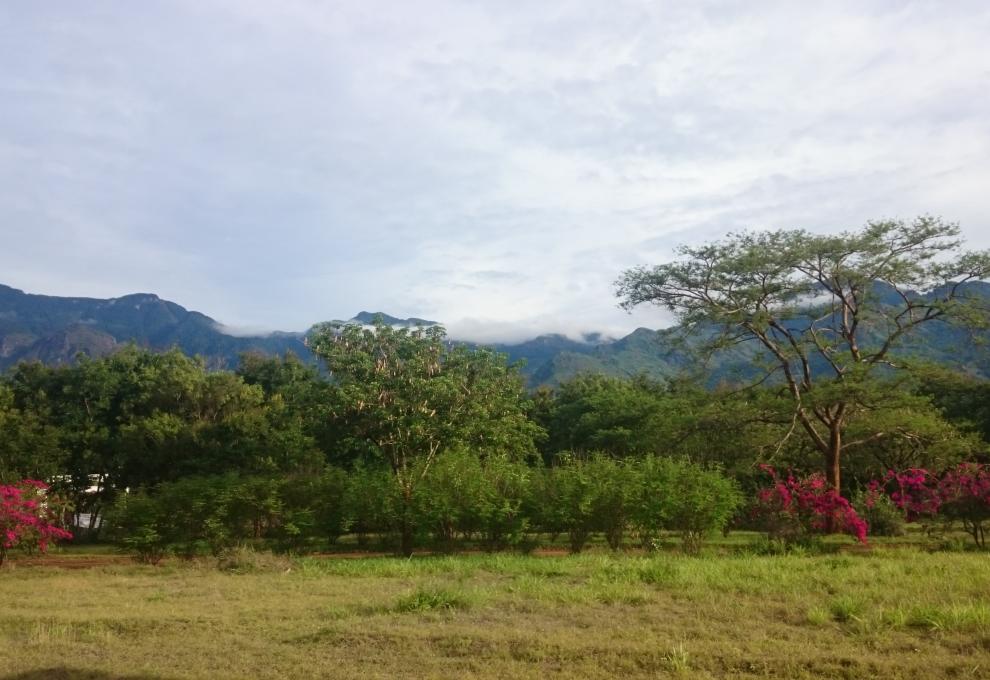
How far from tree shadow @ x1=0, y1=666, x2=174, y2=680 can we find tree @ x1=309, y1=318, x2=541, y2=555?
9.83 metres

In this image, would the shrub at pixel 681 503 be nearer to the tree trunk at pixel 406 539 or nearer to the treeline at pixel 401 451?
the treeline at pixel 401 451

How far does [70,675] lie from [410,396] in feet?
40.1

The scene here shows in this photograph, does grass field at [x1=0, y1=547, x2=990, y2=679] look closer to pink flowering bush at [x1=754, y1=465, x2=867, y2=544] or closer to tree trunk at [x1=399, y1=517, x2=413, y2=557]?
pink flowering bush at [x1=754, y1=465, x2=867, y2=544]

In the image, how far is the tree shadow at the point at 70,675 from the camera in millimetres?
5965

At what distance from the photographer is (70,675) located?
6105 mm

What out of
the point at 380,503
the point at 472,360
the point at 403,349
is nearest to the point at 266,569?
the point at 380,503

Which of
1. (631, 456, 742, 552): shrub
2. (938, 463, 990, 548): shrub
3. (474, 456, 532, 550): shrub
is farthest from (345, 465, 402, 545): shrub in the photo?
(938, 463, 990, 548): shrub

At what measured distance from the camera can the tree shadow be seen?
5965 millimetres

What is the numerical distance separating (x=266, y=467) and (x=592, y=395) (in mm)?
15540

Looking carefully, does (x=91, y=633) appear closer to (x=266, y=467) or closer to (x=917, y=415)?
(x=266, y=467)

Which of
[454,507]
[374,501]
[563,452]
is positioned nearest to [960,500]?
[563,452]

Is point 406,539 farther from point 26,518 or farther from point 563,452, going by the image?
point 26,518

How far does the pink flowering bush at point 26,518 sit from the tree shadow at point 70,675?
31.8 feet

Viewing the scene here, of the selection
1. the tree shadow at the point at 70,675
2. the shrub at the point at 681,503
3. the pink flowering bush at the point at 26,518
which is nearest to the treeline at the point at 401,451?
the shrub at the point at 681,503
